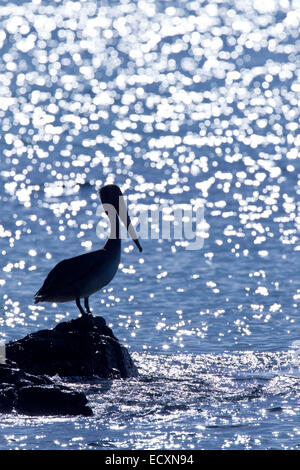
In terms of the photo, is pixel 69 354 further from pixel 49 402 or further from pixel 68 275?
pixel 49 402

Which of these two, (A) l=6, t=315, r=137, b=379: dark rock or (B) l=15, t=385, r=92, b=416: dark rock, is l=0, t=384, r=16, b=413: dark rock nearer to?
(B) l=15, t=385, r=92, b=416: dark rock

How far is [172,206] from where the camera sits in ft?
76.3

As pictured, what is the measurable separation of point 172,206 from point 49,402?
12632mm

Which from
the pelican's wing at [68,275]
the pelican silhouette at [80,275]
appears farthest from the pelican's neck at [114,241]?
the pelican's wing at [68,275]

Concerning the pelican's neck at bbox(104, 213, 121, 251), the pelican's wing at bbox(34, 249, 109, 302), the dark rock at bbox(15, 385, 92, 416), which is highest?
the pelican's neck at bbox(104, 213, 121, 251)

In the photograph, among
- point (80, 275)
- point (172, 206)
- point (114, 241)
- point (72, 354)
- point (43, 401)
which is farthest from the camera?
point (172, 206)

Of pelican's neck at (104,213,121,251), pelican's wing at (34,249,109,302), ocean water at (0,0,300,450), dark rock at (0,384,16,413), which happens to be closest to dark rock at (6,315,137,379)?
ocean water at (0,0,300,450)

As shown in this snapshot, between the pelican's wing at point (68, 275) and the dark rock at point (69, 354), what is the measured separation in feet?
1.94

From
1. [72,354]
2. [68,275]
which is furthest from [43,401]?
[68,275]

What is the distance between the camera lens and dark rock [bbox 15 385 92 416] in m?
10.9

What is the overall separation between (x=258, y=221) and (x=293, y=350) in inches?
319

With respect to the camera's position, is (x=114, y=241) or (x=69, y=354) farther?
(x=114, y=241)

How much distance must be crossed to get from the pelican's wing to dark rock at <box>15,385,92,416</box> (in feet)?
6.49
